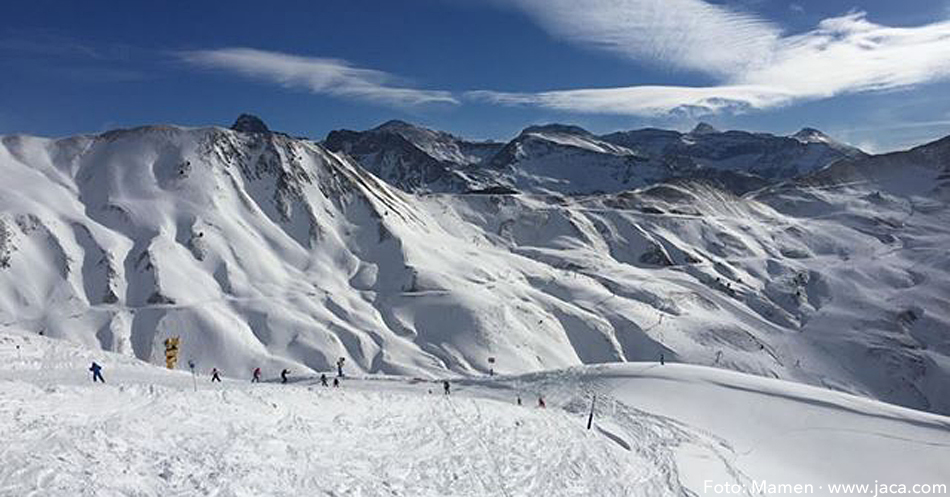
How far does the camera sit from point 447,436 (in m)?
25.9

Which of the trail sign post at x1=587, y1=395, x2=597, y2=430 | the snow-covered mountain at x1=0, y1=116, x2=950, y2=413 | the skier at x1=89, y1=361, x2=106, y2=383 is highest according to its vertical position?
the skier at x1=89, y1=361, x2=106, y2=383

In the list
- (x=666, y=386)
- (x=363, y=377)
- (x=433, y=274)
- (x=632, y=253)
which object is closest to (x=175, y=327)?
(x=433, y=274)

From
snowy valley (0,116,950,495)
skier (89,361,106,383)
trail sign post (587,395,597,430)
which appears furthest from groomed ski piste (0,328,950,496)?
skier (89,361,106,383)

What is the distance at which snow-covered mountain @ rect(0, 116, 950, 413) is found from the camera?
93125 millimetres

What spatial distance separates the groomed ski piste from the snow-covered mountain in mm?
47659

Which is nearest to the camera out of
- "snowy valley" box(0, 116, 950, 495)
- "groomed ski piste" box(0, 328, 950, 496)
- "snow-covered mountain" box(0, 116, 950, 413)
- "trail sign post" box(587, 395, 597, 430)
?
"groomed ski piste" box(0, 328, 950, 496)

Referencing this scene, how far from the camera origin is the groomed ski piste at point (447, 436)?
57.4ft

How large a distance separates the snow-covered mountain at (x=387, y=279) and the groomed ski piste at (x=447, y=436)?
1876 inches

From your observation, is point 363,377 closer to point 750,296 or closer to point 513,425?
point 513,425

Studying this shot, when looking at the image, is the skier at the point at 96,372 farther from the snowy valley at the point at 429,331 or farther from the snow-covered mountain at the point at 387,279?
the snow-covered mountain at the point at 387,279

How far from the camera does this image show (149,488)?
621 inches

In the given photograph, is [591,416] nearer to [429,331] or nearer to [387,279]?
[429,331]

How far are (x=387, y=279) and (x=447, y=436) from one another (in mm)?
90610

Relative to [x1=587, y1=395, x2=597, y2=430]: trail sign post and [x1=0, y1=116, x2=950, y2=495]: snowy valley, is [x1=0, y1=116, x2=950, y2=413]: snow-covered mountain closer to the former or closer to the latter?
[x1=0, y1=116, x2=950, y2=495]: snowy valley
